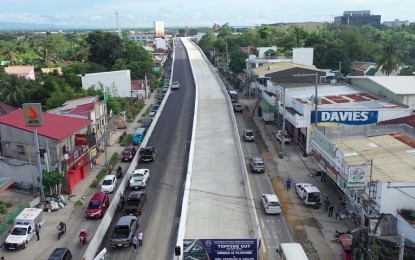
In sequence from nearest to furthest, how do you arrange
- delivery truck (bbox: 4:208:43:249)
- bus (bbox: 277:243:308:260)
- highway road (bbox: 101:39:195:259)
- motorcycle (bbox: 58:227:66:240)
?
bus (bbox: 277:243:308:260), highway road (bbox: 101:39:195:259), delivery truck (bbox: 4:208:43:249), motorcycle (bbox: 58:227:66:240)

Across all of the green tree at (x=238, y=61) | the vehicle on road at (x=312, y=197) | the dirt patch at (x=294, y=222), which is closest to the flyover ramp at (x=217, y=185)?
the dirt patch at (x=294, y=222)

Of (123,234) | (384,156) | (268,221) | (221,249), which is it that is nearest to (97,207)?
(123,234)

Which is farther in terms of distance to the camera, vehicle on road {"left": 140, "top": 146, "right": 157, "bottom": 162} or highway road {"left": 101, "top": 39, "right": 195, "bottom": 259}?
vehicle on road {"left": 140, "top": 146, "right": 157, "bottom": 162}

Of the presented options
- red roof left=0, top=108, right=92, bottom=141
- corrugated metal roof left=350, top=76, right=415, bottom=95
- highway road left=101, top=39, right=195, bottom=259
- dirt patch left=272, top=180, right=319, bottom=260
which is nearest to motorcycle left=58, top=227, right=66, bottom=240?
highway road left=101, top=39, right=195, bottom=259

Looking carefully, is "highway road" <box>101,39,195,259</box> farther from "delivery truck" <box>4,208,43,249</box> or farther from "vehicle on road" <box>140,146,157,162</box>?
"delivery truck" <box>4,208,43,249</box>

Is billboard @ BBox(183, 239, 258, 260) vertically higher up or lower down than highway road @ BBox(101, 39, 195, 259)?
higher up

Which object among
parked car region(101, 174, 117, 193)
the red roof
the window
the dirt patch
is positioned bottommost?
the dirt patch
